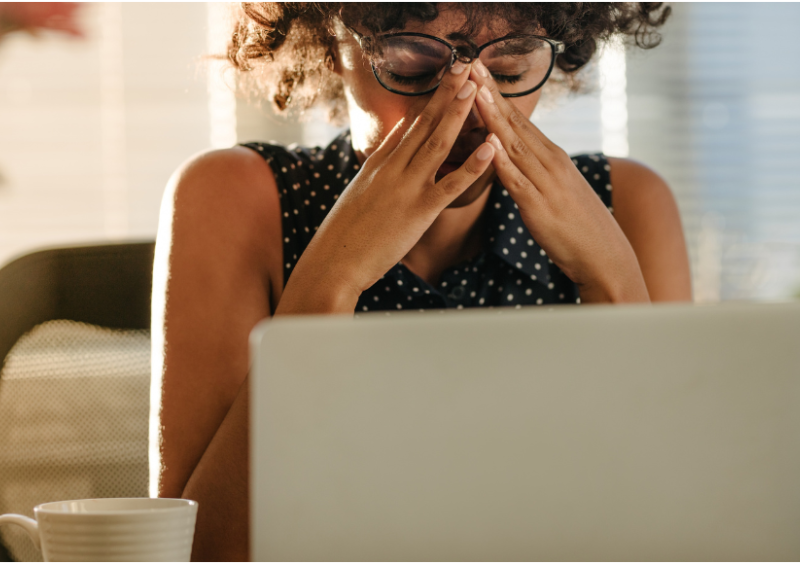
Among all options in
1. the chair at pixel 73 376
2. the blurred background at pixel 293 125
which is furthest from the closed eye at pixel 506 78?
the blurred background at pixel 293 125

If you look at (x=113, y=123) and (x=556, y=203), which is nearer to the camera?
(x=556, y=203)

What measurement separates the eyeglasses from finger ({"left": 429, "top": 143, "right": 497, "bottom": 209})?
11 centimetres

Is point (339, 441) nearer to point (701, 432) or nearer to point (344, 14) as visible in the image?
point (701, 432)

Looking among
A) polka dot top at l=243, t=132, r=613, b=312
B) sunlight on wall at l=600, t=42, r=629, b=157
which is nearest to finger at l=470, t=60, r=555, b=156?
polka dot top at l=243, t=132, r=613, b=312

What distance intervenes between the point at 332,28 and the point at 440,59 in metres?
0.18

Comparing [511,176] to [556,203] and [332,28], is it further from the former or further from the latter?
[332,28]

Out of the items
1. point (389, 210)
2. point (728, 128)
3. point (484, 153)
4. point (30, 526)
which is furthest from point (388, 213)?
point (728, 128)

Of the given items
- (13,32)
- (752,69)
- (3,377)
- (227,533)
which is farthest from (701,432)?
(752,69)

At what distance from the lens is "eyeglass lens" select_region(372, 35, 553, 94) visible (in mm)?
789

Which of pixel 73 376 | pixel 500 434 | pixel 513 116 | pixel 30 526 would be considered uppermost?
pixel 513 116

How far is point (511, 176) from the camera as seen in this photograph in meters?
0.76

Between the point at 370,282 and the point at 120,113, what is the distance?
4.56ft

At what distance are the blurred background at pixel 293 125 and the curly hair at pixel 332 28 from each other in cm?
61

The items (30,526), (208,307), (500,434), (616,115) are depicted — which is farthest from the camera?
(616,115)
